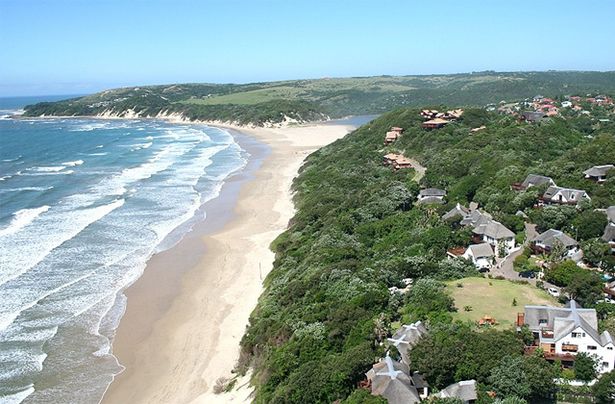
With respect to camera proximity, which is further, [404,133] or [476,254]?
[404,133]

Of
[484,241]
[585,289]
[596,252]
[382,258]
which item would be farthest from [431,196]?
[585,289]

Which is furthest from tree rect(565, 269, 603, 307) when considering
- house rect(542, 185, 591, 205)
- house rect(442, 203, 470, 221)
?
house rect(542, 185, 591, 205)

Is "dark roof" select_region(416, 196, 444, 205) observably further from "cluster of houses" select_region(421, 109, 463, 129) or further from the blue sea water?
"cluster of houses" select_region(421, 109, 463, 129)

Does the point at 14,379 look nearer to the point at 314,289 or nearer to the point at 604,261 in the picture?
the point at 314,289

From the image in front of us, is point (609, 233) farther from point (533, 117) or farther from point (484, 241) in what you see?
point (533, 117)

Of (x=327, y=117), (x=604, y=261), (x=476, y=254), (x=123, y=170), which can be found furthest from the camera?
(x=327, y=117)

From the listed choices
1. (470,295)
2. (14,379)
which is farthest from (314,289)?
(14,379)
